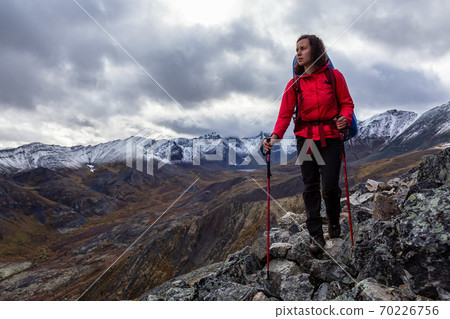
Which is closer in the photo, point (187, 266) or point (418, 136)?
point (187, 266)

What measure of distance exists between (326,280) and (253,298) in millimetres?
1292

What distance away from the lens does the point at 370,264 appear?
3.48 m

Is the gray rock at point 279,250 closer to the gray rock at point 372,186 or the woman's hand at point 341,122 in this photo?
the woman's hand at point 341,122

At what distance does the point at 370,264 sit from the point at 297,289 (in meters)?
1.19

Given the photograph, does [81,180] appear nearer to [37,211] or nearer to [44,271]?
[37,211]

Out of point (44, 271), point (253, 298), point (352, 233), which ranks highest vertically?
point (352, 233)

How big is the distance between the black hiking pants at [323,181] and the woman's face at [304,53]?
4.67ft

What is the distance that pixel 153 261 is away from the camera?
31.0 metres

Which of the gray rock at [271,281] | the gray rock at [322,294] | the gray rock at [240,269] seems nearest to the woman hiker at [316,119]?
the gray rock at [271,281]

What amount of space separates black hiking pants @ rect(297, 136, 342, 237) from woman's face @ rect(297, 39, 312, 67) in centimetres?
142

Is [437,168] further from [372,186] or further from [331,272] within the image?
[372,186]

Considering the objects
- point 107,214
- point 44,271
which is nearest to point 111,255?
point 44,271

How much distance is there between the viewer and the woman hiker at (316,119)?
4.42m

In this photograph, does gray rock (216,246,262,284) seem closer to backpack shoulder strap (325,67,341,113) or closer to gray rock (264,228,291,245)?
gray rock (264,228,291,245)
